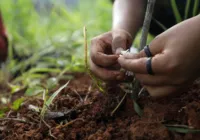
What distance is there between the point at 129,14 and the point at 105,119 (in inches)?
17.1

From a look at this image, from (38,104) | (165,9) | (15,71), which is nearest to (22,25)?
(15,71)

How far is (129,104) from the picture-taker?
3.11 ft

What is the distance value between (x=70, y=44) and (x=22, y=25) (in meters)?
0.73

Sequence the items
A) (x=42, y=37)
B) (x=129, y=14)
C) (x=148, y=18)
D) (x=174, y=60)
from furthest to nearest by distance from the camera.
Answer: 1. (x=42, y=37)
2. (x=129, y=14)
3. (x=148, y=18)
4. (x=174, y=60)

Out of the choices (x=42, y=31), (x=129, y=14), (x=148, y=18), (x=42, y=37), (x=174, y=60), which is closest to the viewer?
(x=174, y=60)

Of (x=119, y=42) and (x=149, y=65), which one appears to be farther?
(x=119, y=42)

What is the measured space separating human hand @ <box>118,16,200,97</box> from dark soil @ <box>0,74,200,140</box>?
0.28 ft

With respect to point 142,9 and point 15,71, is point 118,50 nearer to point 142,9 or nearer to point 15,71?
point 142,9

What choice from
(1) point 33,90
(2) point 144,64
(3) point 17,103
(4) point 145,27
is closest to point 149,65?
(2) point 144,64

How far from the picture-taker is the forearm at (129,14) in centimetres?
118

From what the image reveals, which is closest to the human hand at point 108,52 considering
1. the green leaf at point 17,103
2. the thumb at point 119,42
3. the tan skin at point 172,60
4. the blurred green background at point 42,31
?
the thumb at point 119,42

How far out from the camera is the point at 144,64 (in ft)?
2.43

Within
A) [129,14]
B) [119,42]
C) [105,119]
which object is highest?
[129,14]

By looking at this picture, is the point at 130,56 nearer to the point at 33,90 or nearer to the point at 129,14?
the point at 129,14
